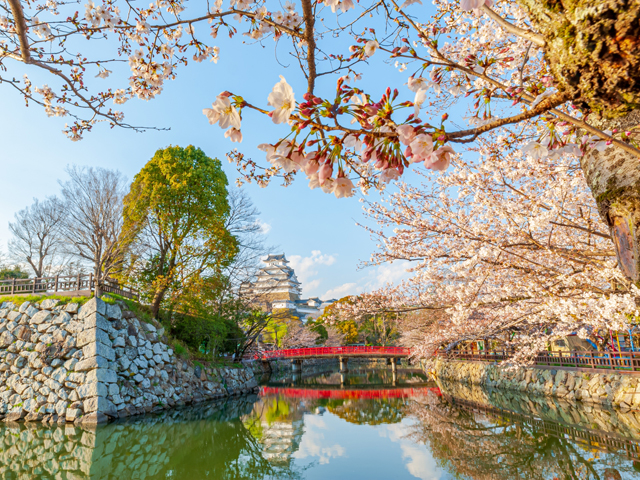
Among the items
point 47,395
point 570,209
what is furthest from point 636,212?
point 47,395

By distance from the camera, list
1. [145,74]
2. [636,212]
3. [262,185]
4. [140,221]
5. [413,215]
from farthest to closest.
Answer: [140,221]
[413,215]
[145,74]
[262,185]
[636,212]

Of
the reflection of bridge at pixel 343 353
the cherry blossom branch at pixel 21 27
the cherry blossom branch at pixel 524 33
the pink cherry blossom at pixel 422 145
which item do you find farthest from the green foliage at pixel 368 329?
the pink cherry blossom at pixel 422 145

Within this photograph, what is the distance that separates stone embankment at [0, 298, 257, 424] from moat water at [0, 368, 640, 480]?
0.48m

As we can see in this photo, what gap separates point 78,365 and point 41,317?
1.63 m

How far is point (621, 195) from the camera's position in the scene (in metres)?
1.08

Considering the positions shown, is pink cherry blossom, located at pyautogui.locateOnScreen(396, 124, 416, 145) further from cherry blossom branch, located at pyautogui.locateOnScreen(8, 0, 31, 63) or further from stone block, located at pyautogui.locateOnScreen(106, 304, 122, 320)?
stone block, located at pyautogui.locateOnScreen(106, 304, 122, 320)

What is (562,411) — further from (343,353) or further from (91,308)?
(343,353)

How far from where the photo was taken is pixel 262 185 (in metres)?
2.26

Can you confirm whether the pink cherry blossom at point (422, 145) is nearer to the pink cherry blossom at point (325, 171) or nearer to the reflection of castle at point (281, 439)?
the pink cherry blossom at point (325, 171)

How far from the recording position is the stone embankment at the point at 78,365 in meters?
7.43

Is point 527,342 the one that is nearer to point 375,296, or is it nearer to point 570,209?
point 375,296

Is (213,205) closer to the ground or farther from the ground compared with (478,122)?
farther from the ground

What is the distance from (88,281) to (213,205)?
12.9 ft

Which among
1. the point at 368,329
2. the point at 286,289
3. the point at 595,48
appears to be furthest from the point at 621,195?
the point at 286,289
